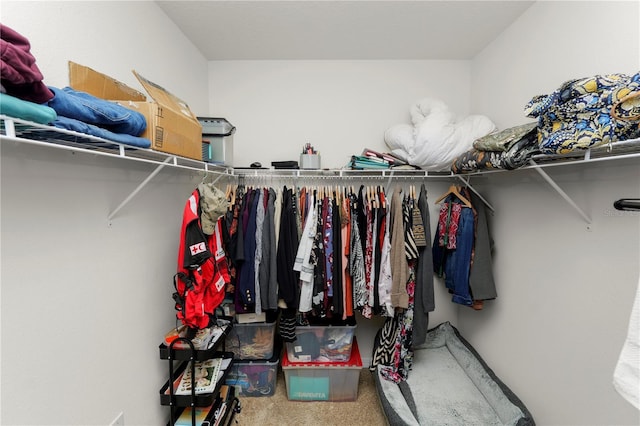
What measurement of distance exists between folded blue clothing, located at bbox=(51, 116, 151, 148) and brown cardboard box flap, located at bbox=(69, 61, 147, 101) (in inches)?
12.5

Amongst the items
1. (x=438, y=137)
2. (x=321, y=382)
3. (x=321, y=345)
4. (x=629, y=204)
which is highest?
(x=438, y=137)

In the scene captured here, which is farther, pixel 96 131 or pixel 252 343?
pixel 252 343

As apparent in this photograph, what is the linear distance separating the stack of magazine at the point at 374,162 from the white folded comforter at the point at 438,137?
75 millimetres

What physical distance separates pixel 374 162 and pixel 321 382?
178 centimetres

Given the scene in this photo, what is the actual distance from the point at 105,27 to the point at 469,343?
10.4ft

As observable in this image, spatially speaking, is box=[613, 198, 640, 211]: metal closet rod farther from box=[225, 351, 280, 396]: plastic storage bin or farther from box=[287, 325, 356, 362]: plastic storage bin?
box=[225, 351, 280, 396]: plastic storage bin

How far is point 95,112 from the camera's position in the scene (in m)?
0.80

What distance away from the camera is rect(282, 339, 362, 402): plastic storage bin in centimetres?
181

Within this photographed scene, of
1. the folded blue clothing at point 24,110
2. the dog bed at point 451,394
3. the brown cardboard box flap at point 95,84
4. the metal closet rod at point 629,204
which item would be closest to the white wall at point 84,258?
the brown cardboard box flap at point 95,84

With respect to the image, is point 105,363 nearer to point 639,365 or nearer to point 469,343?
point 639,365

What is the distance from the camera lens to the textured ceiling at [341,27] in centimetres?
146

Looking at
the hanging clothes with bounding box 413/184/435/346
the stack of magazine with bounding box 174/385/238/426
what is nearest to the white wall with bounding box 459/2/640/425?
the hanging clothes with bounding box 413/184/435/346

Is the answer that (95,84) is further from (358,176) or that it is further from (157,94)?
(358,176)

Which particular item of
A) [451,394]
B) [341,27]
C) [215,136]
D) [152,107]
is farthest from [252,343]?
[341,27]
